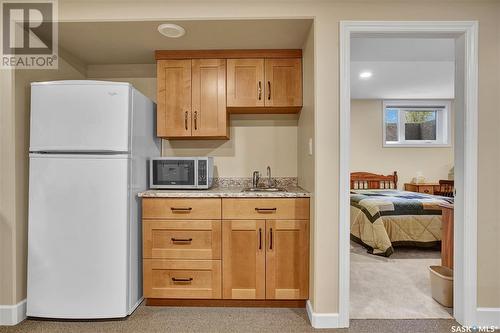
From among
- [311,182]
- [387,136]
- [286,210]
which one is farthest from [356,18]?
[387,136]

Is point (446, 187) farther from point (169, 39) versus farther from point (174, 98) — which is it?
point (169, 39)

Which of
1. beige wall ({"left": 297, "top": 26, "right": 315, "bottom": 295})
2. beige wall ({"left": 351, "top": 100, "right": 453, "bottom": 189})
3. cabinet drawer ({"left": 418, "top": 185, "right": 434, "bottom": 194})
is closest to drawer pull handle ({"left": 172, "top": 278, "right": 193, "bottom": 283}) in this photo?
beige wall ({"left": 297, "top": 26, "right": 315, "bottom": 295})

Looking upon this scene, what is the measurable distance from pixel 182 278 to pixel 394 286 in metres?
A: 1.95

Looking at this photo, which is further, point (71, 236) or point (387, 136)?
point (387, 136)

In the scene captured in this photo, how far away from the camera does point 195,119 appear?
2.56 meters

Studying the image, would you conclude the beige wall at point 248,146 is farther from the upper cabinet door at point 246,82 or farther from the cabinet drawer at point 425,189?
the cabinet drawer at point 425,189

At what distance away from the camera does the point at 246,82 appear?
2.54 metres

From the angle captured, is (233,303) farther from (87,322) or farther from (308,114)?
(308,114)

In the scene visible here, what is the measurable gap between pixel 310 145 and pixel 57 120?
186 cm

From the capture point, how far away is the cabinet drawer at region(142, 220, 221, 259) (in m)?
2.22

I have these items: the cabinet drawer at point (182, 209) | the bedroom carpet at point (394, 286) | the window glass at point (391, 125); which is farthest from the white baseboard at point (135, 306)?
the window glass at point (391, 125)

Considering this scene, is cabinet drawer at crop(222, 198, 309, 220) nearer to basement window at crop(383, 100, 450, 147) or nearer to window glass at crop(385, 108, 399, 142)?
basement window at crop(383, 100, 450, 147)

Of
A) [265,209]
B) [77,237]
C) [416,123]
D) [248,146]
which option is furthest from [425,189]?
[77,237]

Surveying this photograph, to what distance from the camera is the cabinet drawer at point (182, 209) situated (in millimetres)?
2225
